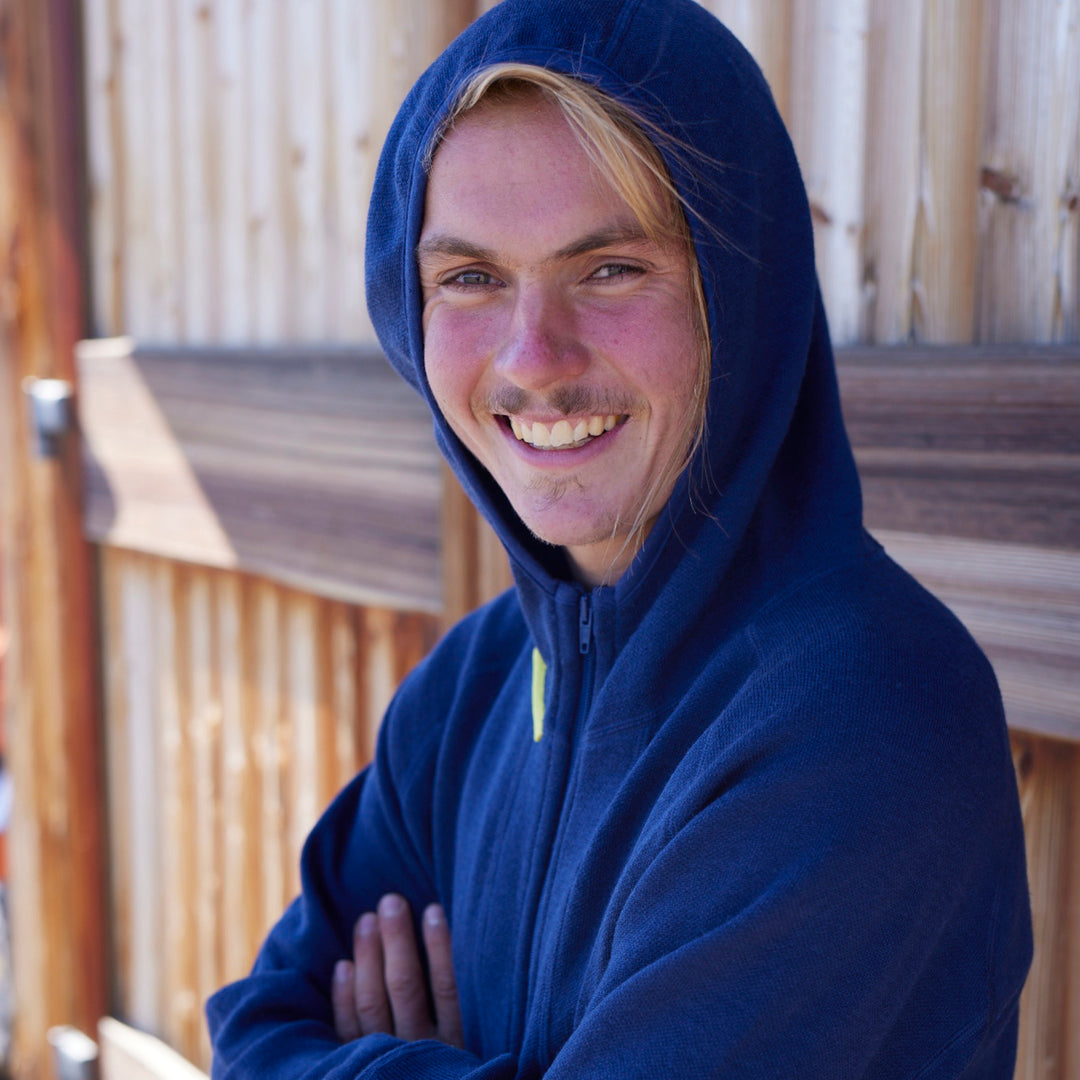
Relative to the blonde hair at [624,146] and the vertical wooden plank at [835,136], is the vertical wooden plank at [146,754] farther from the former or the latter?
the blonde hair at [624,146]

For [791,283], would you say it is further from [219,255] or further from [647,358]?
[219,255]

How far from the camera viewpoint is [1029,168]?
5.10 ft

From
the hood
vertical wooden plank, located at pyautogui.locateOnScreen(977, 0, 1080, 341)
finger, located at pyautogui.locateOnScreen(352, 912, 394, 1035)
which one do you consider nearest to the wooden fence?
vertical wooden plank, located at pyautogui.locateOnScreen(977, 0, 1080, 341)

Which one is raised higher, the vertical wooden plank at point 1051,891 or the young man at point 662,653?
the young man at point 662,653

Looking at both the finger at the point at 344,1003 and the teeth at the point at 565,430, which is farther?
the finger at the point at 344,1003

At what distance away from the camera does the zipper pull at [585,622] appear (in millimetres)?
1242

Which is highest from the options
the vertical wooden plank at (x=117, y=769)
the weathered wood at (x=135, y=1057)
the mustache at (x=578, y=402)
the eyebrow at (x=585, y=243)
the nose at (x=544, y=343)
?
the eyebrow at (x=585, y=243)

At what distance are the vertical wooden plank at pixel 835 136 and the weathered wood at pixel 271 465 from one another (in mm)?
911

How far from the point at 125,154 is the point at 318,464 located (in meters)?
1.33

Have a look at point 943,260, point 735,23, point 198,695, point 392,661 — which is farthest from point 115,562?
point 943,260

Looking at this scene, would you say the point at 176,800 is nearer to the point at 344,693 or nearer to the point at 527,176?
the point at 344,693

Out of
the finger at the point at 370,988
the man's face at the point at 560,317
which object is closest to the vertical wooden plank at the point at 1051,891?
the man's face at the point at 560,317

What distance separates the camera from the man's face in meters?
1.13

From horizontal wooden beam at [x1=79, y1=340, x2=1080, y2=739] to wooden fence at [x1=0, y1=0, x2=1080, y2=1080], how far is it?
14mm
